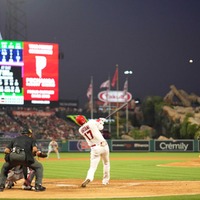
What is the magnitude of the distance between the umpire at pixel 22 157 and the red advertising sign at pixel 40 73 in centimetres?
3223

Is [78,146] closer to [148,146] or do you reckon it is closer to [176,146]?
[148,146]

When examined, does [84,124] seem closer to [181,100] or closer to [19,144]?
[19,144]

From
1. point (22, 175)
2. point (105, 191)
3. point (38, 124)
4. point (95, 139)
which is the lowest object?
point (105, 191)

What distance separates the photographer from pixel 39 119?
66000 mm

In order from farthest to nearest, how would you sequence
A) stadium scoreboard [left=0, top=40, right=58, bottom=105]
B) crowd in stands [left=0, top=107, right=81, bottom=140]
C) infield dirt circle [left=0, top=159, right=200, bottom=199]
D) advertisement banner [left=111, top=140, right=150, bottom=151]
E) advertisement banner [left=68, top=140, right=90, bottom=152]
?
crowd in stands [left=0, top=107, right=81, bottom=140] → advertisement banner [left=111, top=140, right=150, bottom=151] → advertisement banner [left=68, top=140, right=90, bottom=152] → stadium scoreboard [left=0, top=40, right=58, bottom=105] → infield dirt circle [left=0, top=159, right=200, bottom=199]

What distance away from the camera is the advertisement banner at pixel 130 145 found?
5206cm

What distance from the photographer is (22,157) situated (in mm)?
12672

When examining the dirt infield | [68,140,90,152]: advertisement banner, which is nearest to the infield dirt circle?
the dirt infield

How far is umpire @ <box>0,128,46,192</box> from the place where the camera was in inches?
500

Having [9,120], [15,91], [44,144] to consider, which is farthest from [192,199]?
[9,120]

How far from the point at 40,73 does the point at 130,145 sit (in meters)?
12.5

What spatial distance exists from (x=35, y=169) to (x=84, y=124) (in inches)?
79.1

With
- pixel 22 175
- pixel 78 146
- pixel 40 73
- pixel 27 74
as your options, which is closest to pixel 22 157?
pixel 22 175

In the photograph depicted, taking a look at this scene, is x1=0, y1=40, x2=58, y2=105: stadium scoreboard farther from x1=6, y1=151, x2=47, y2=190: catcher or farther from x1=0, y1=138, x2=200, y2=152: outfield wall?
x1=6, y1=151, x2=47, y2=190: catcher
